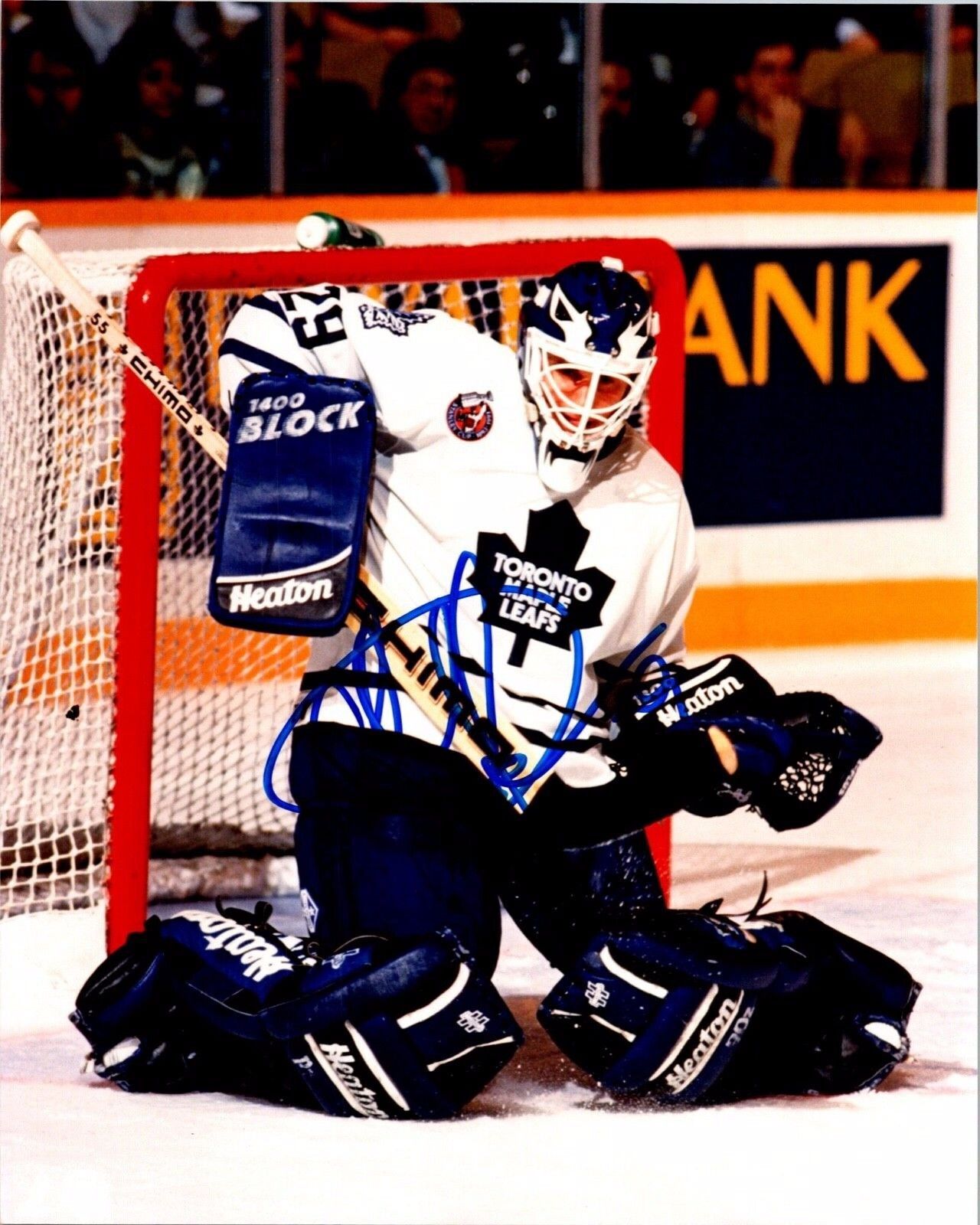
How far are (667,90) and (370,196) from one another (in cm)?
75

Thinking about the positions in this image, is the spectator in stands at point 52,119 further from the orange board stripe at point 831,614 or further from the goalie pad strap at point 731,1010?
the goalie pad strap at point 731,1010

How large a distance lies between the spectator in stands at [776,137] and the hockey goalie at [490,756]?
2.81 metres

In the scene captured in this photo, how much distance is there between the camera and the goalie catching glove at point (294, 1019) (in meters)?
2.75

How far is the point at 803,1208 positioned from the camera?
104 inches

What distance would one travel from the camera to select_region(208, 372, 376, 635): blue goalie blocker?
9.46 ft

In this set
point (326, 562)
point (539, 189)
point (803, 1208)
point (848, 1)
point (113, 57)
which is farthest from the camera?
point (848, 1)

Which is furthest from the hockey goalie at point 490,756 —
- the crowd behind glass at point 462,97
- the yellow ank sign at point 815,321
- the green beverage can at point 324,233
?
the yellow ank sign at point 815,321

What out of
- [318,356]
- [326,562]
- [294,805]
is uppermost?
[318,356]

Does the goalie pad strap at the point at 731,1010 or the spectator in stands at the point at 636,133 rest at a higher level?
the spectator in stands at the point at 636,133

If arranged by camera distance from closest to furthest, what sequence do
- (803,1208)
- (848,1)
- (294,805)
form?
(803,1208), (294,805), (848,1)

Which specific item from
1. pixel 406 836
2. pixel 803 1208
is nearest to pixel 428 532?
pixel 406 836

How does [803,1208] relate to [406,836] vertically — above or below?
below

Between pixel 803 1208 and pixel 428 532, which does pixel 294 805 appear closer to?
pixel 428 532
